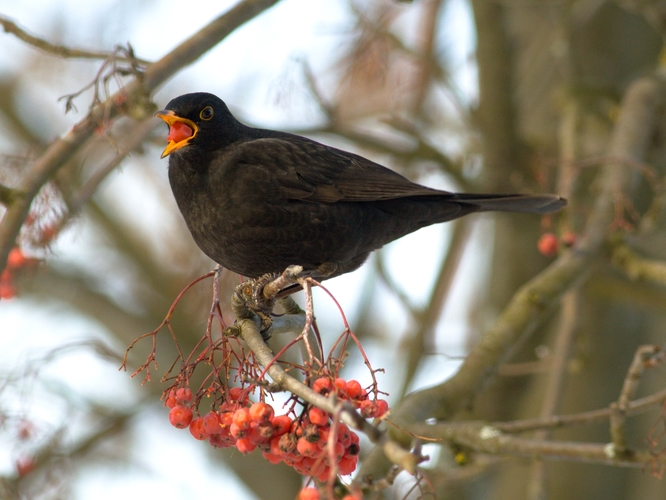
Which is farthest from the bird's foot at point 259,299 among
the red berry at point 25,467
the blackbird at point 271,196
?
the red berry at point 25,467

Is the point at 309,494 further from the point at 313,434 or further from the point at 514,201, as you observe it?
the point at 514,201

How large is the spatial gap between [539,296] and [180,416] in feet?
7.31

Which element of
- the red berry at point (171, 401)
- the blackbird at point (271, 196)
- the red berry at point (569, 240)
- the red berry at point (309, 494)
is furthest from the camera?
the red berry at point (569, 240)

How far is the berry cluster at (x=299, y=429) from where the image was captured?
1707mm

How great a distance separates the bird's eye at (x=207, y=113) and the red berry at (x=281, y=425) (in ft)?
5.05

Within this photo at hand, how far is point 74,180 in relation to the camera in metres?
5.18

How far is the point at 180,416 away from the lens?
1.94 meters

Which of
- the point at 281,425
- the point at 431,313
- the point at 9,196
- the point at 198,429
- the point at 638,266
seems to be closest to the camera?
the point at 281,425

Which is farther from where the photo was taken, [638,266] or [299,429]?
[638,266]

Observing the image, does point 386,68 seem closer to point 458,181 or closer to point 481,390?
point 458,181

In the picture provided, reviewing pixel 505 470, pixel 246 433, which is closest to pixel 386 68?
pixel 505 470

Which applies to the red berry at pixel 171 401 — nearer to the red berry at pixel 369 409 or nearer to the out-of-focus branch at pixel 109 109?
the red berry at pixel 369 409

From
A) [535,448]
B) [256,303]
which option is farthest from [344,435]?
[535,448]

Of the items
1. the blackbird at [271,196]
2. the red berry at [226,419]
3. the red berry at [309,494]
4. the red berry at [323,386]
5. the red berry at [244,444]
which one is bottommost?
the red berry at [309,494]
